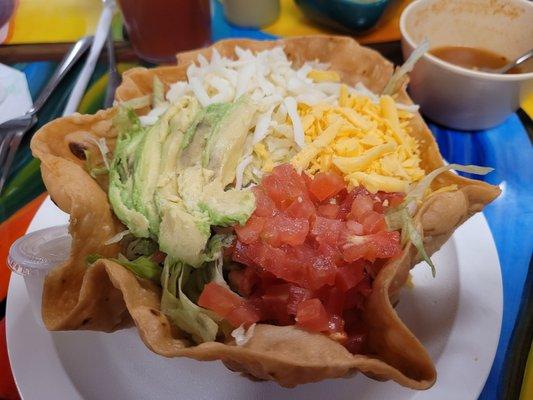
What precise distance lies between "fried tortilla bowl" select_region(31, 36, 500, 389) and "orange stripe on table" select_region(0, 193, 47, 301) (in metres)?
0.41

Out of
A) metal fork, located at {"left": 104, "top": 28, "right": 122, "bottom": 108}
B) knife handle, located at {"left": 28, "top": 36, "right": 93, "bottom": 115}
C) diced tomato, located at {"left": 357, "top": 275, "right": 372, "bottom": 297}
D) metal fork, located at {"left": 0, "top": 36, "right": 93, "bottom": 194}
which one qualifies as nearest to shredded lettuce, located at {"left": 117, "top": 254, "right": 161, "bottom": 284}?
diced tomato, located at {"left": 357, "top": 275, "right": 372, "bottom": 297}

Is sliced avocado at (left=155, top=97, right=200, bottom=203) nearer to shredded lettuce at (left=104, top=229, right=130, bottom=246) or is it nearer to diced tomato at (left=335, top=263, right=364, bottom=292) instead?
shredded lettuce at (left=104, top=229, right=130, bottom=246)

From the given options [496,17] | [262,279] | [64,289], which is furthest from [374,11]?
[64,289]

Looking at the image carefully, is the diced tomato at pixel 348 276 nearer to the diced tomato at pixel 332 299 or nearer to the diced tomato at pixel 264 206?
the diced tomato at pixel 332 299

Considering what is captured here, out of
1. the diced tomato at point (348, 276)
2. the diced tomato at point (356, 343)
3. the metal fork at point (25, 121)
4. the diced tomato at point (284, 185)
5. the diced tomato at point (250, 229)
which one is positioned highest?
the diced tomato at point (284, 185)

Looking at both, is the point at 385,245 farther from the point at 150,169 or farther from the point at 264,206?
the point at 150,169

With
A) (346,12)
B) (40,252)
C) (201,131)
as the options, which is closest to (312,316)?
(201,131)

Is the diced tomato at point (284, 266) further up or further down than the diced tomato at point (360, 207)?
further down

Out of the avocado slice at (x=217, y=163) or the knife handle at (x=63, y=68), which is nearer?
the avocado slice at (x=217, y=163)

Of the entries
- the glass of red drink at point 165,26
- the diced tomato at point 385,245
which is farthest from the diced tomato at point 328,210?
the glass of red drink at point 165,26

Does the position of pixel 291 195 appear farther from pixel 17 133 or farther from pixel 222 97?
pixel 17 133

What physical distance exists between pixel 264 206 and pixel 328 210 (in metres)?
0.15

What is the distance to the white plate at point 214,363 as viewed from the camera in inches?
41.5

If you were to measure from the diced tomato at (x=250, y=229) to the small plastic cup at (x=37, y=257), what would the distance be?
1.42 feet
